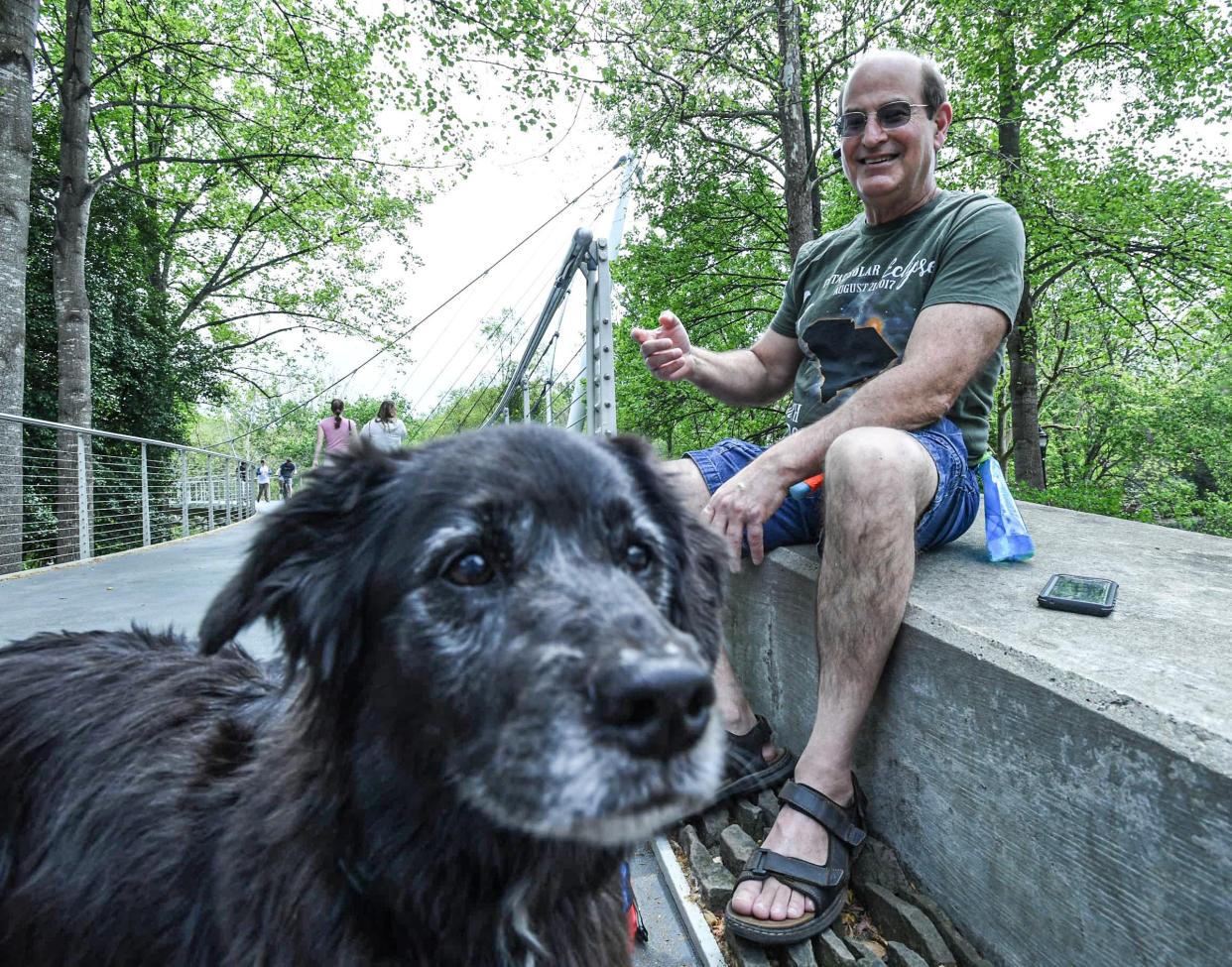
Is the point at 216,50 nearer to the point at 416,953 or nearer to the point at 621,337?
the point at 621,337

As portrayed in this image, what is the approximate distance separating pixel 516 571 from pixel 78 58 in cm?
1284

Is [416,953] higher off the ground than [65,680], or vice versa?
[65,680]

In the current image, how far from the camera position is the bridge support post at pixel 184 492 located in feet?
40.4

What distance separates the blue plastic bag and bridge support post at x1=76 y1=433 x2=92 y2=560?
30.4ft

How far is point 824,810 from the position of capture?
192 centimetres

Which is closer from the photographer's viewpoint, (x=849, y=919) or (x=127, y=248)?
(x=849, y=919)

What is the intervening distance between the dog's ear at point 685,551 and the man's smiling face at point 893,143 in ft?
5.87

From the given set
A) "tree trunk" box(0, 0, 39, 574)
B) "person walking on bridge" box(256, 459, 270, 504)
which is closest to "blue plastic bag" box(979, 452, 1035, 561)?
"tree trunk" box(0, 0, 39, 574)

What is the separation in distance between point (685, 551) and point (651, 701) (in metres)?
0.69

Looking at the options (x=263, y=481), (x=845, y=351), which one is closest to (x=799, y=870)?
(x=845, y=351)

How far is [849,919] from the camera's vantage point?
1.90m

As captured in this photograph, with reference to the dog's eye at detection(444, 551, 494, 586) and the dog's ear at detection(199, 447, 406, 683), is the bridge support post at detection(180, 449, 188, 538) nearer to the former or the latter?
the dog's ear at detection(199, 447, 406, 683)

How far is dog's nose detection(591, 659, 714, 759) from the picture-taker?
3.14ft

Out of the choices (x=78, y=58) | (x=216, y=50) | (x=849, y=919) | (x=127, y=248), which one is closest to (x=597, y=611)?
(x=849, y=919)
